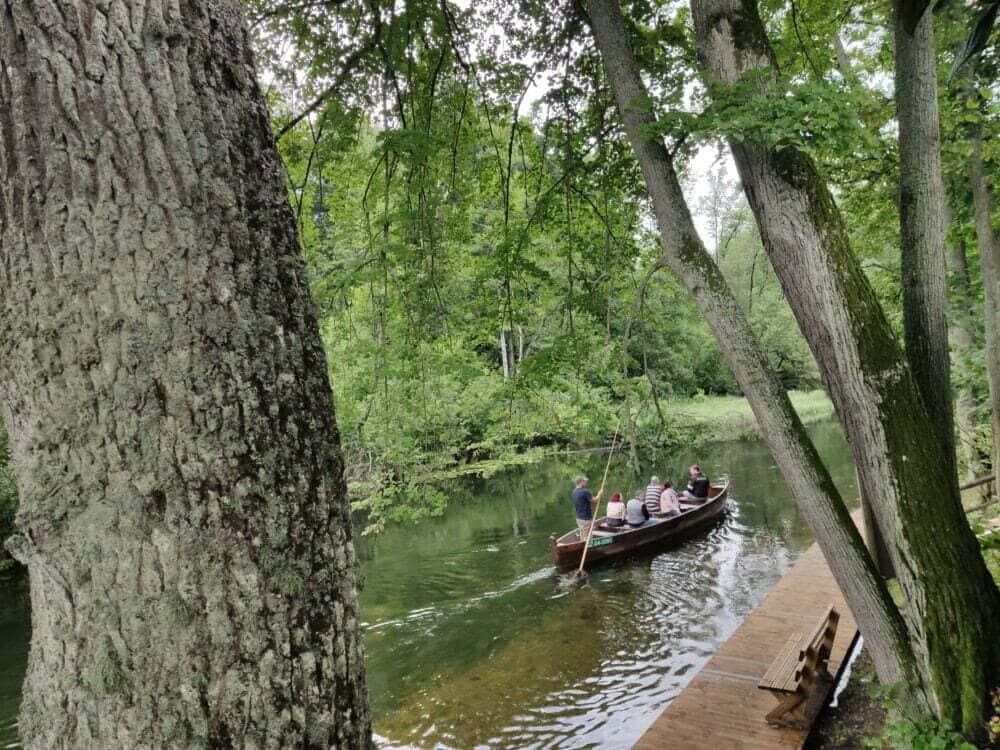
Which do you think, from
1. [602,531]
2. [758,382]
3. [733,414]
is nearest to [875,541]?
[758,382]

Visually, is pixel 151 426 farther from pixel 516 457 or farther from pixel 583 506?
pixel 583 506

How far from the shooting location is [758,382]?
13.3 ft

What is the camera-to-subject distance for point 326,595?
1.15m

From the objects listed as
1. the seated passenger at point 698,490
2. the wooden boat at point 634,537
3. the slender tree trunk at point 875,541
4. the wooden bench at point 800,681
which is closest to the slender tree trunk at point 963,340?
the wooden boat at point 634,537

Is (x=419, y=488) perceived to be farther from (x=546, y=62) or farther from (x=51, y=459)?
(x=51, y=459)

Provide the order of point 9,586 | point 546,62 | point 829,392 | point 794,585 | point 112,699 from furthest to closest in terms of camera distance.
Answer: point 9,586 → point 794,585 → point 546,62 → point 829,392 → point 112,699

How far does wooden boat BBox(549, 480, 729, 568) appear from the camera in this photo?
450 inches

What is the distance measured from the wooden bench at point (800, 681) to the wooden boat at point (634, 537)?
578 cm

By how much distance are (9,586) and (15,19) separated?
16942mm

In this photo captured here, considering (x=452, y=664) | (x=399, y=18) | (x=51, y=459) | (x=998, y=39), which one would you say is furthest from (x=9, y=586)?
(x=998, y=39)

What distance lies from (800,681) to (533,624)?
15.8 ft

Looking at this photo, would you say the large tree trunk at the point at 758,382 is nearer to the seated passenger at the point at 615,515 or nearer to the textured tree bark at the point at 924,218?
the textured tree bark at the point at 924,218

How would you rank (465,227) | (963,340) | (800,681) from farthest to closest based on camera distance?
(963,340) < (465,227) < (800,681)

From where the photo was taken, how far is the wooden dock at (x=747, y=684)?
515 cm
